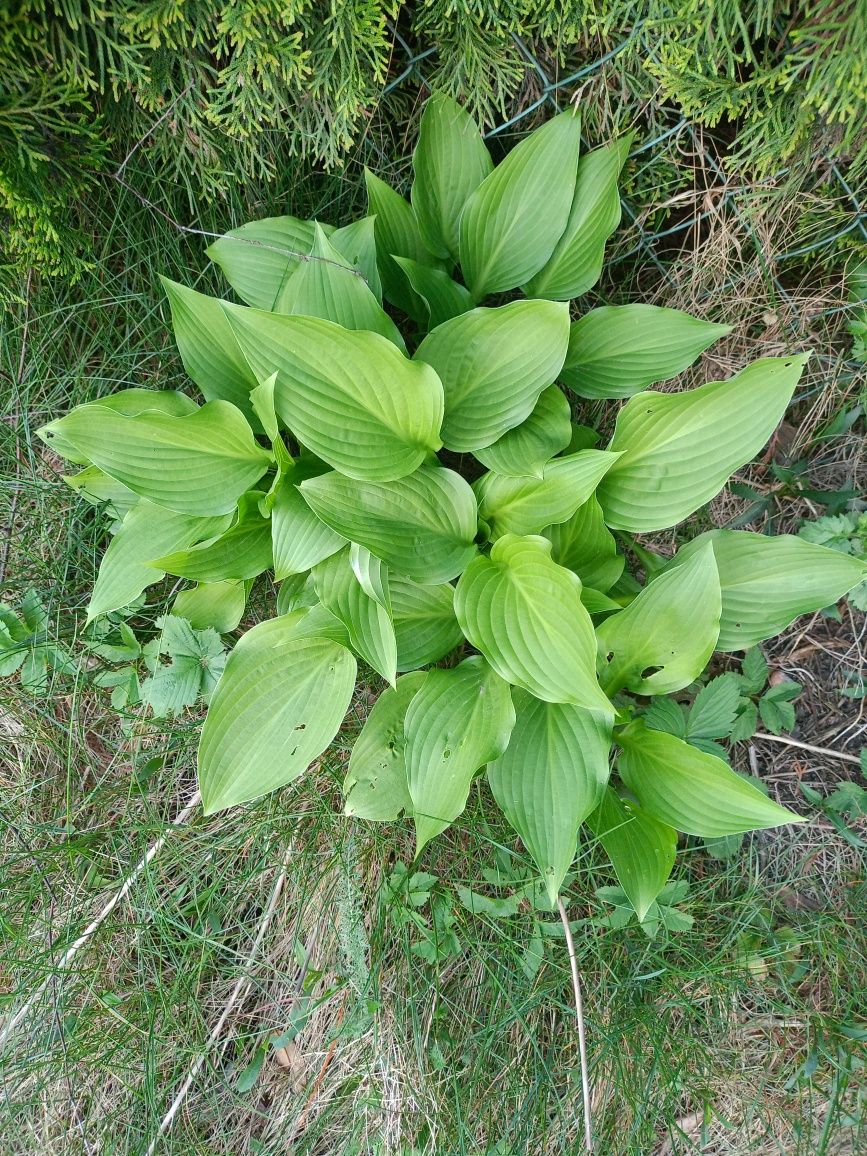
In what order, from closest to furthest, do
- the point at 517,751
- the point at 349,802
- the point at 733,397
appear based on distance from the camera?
the point at 733,397, the point at 517,751, the point at 349,802

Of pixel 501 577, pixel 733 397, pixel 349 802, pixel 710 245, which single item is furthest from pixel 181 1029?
pixel 710 245

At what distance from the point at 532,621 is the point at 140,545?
2.56 ft

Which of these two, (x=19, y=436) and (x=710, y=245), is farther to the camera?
(x=19, y=436)

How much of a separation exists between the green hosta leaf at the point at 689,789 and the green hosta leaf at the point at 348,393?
0.67 metres

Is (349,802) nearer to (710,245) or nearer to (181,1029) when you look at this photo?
(181,1029)

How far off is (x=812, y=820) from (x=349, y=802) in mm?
1125

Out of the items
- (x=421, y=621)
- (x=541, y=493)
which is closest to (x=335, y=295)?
(x=541, y=493)

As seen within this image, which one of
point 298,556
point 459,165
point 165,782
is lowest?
point 165,782

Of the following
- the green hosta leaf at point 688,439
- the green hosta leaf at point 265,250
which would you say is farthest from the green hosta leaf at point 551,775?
the green hosta leaf at point 265,250

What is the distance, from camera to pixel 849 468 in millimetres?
1659

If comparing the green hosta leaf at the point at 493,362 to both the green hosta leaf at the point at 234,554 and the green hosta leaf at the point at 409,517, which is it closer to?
the green hosta leaf at the point at 409,517

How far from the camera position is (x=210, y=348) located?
135cm

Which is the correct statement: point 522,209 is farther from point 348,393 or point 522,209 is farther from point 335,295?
point 348,393

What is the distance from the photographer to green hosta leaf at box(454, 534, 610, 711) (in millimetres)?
1094
